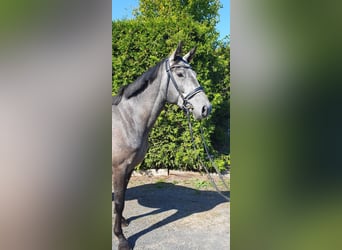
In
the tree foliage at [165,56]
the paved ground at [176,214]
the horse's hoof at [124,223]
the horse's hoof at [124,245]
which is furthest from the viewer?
the tree foliage at [165,56]

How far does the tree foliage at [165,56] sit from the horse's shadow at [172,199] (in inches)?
23.1

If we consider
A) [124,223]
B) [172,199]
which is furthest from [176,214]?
[124,223]

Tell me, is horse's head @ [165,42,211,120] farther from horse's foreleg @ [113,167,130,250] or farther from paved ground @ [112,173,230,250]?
paved ground @ [112,173,230,250]

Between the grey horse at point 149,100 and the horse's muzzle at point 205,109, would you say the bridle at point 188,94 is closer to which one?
the grey horse at point 149,100

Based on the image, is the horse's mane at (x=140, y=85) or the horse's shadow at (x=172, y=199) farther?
the horse's shadow at (x=172, y=199)

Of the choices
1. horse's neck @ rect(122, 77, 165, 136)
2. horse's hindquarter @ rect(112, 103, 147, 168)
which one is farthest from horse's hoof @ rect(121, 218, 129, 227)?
horse's neck @ rect(122, 77, 165, 136)

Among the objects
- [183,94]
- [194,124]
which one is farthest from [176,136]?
[183,94]

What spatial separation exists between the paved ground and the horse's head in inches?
50.8

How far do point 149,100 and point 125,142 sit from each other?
1.44ft

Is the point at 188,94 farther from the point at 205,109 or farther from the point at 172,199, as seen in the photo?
the point at 172,199

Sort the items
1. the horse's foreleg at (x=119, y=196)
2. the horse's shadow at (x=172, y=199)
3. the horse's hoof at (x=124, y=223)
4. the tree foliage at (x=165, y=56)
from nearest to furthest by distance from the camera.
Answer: the horse's foreleg at (x=119, y=196) → the horse's hoof at (x=124, y=223) → the horse's shadow at (x=172, y=199) → the tree foliage at (x=165, y=56)

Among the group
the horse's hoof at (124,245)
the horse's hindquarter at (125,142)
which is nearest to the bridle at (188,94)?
the horse's hindquarter at (125,142)

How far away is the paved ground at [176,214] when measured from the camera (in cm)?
275
